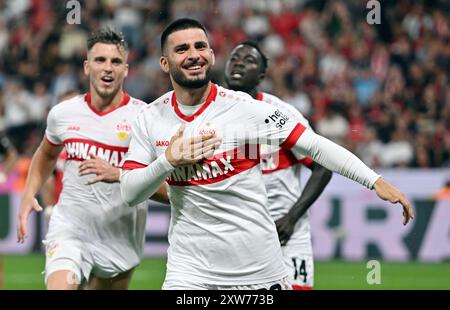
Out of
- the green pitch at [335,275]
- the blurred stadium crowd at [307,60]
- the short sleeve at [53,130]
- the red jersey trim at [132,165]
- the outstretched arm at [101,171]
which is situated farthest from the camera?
the blurred stadium crowd at [307,60]

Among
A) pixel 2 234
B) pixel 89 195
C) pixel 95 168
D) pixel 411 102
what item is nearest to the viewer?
pixel 95 168

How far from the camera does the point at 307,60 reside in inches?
739

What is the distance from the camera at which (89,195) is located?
7637 millimetres

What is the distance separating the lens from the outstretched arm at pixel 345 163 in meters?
5.62

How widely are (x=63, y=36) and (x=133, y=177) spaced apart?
14.1 metres

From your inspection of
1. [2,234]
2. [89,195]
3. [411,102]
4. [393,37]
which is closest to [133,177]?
[89,195]

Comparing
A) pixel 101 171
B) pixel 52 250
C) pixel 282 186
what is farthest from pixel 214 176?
pixel 52 250

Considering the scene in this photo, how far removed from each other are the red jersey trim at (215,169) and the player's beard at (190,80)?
0.46 metres

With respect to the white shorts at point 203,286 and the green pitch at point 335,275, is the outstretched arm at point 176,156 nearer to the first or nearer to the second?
the white shorts at point 203,286

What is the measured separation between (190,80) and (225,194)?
74cm

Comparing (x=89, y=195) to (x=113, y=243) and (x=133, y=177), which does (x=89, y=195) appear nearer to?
(x=113, y=243)

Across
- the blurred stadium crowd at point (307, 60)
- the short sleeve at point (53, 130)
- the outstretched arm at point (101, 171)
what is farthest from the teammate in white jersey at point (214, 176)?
the blurred stadium crowd at point (307, 60)

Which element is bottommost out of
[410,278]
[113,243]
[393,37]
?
[410,278]

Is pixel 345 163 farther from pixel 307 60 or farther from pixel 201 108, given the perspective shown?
pixel 307 60
